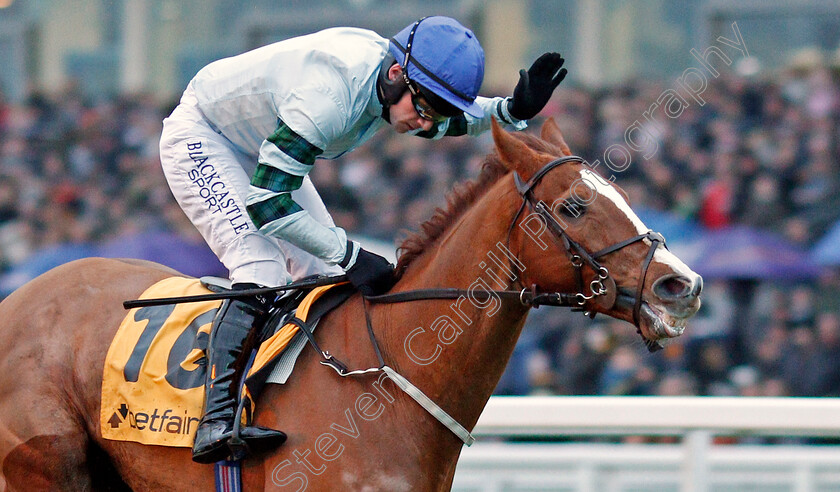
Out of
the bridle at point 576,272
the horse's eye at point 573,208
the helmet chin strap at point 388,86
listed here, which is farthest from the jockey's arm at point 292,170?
the horse's eye at point 573,208

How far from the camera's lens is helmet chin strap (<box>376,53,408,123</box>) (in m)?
3.17

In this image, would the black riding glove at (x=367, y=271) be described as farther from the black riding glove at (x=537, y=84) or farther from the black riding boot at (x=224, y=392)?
the black riding glove at (x=537, y=84)

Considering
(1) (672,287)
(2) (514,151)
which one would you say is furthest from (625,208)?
(2) (514,151)

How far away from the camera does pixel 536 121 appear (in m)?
9.03

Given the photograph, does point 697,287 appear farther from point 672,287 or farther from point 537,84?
point 537,84

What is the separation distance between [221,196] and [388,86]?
0.71 m

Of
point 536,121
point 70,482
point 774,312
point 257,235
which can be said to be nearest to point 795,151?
point 774,312

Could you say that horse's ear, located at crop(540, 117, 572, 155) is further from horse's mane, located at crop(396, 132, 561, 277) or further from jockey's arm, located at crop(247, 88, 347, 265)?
jockey's arm, located at crop(247, 88, 347, 265)

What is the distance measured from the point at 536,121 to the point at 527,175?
613cm

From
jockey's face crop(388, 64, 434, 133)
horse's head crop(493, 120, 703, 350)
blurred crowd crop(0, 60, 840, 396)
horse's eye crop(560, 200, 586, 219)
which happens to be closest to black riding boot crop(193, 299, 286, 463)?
jockey's face crop(388, 64, 434, 133)

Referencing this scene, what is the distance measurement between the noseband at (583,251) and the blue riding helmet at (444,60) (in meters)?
0.34

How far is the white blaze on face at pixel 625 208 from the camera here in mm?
2779

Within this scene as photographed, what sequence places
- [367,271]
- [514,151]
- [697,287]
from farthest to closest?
[367,271], [514,151], [697,287]

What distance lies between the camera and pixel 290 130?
10.1ft
